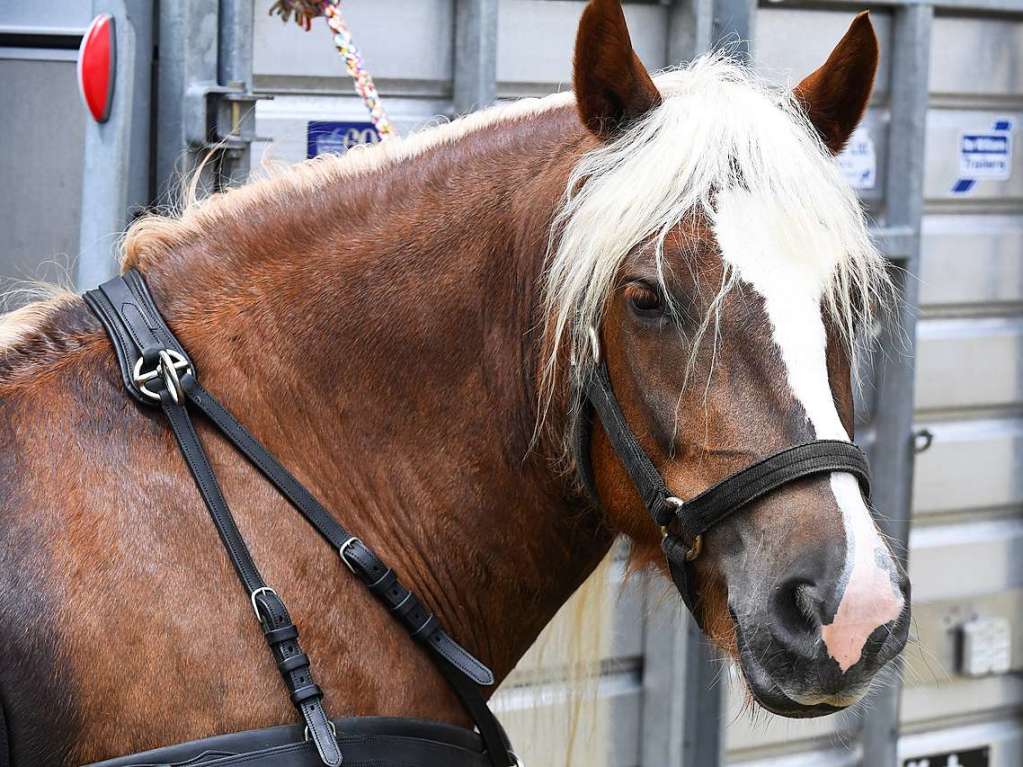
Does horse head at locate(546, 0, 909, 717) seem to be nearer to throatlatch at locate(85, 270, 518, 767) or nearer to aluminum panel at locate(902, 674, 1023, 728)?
throatlatch at locate(85, 270, 518, 767)

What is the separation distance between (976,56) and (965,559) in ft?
4.56

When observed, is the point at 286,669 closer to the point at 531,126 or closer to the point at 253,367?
the point at 253,367

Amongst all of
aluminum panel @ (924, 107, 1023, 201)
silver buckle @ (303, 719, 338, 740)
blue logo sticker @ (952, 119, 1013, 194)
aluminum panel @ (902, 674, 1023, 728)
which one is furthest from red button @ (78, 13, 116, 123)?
aluminum panel @ (902, 674, 1023, 728)

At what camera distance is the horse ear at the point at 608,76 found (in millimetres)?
1520

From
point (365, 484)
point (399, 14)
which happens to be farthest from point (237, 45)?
point (365, 484)

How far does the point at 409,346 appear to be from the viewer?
161 cm

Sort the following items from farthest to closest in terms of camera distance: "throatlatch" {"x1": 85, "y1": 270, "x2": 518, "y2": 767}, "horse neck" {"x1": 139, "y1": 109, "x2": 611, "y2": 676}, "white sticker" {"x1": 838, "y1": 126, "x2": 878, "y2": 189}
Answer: "white sticker" {"x1": 838, "y1": 126, "x2": 878, "y2": 189}
"horse neck" {"x1": 139, "y1": 109, "x2": 611, "y2": 676}
"throatlatch" {"x1": 85, "y1": 270, "x2": 518, "y2": 767}

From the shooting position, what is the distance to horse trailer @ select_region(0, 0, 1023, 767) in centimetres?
234

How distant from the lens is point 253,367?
1.60 m

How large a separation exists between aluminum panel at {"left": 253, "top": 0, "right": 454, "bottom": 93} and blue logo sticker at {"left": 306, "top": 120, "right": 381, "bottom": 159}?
8 cm

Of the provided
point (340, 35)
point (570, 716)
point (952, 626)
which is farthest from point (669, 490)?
point (952, 626)

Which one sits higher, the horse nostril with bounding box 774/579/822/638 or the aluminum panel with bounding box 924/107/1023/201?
the aluminum panel with bounding box 924/107/1023/201

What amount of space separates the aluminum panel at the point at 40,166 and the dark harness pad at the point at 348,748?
55.3 inches

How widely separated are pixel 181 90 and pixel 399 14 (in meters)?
0.52
